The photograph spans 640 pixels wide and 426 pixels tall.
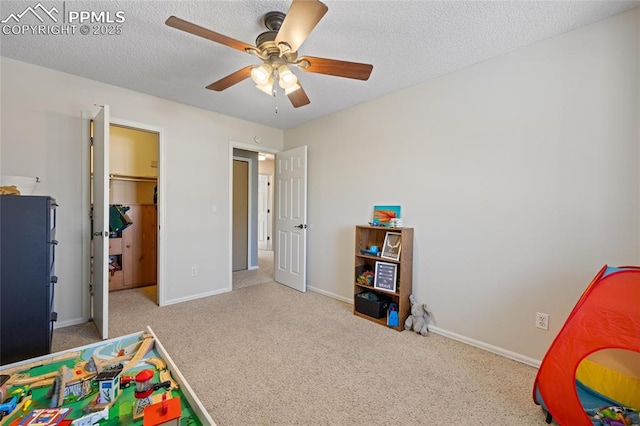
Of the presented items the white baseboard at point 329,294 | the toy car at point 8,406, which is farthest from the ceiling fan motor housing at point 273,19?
the white baseboard at point 329,294

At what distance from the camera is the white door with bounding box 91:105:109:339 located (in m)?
2.32

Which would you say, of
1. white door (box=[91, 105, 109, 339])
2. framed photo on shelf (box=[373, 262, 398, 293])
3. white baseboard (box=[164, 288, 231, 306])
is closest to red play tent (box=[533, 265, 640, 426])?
framed photo on shelf (box=[373, 262, 398, 293])

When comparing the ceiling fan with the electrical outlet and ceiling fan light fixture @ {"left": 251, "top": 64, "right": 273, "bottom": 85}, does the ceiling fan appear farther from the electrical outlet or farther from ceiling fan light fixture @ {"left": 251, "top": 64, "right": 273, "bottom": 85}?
the electrical outlet

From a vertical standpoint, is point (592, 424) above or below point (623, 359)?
below

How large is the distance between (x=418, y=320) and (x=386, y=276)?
0.49 meters

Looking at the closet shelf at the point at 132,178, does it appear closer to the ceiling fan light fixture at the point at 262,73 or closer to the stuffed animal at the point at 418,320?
the ceiling fan light fixture at the point at 262,73

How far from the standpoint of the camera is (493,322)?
7.34 feet

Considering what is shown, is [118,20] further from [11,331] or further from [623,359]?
[623,359]

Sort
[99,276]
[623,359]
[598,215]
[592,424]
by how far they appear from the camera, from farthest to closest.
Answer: [99,276]
[598,215]
[623,359]
[592,424]

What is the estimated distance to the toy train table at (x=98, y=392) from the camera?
98cm

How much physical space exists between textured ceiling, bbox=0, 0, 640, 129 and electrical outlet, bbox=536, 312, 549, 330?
79.2 inches

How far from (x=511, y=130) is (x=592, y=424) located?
1.87 metres

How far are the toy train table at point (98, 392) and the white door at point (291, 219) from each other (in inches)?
97.8

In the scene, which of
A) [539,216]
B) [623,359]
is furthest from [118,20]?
[623,359]
